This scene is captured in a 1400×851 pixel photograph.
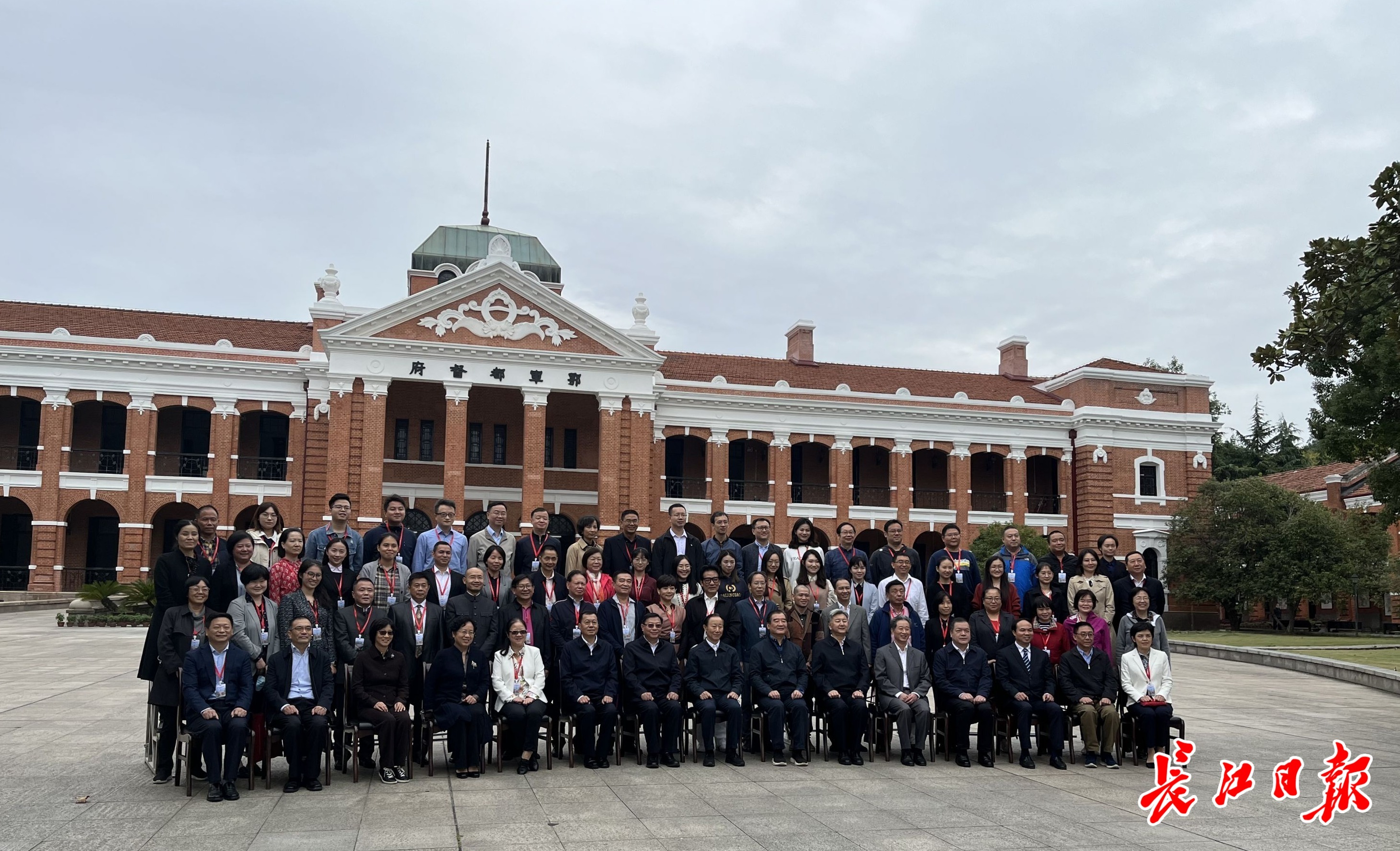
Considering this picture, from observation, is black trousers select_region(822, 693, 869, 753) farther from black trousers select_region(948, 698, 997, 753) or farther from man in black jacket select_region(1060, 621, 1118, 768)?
man in black jacket select_region(1060, 621, 1118, 768)

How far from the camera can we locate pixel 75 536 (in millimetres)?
32094

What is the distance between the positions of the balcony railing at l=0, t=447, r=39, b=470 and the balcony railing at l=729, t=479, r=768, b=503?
67.1 feet

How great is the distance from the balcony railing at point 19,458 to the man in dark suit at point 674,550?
89.6 feet

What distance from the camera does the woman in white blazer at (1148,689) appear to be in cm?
948

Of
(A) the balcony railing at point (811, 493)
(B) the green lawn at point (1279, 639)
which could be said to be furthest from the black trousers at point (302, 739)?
(A) the balcony railing at point (811, 493)

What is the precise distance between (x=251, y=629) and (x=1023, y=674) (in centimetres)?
626

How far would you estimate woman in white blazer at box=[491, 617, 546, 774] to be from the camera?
8.54 m

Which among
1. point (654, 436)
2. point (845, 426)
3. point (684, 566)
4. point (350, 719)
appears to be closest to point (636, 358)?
point (654, 436)

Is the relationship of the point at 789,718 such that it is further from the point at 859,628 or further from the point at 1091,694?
the point at 1091,694

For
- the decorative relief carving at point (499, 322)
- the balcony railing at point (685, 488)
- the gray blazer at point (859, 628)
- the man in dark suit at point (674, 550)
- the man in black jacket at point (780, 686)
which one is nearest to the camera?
the man in black jacket at point (780, 686)

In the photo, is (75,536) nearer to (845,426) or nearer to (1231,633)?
(845,426)

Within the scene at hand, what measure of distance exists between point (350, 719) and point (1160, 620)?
720 centimetres

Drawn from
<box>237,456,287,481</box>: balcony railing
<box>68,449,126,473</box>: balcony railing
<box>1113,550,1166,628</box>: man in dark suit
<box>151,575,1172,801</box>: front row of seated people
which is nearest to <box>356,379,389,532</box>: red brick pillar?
<box>237,456,287,481</box>: balcony railing

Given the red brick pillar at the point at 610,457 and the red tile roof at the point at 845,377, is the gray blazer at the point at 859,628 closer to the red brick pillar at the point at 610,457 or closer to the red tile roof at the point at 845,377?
the red brick pillar at the point at 610,457
